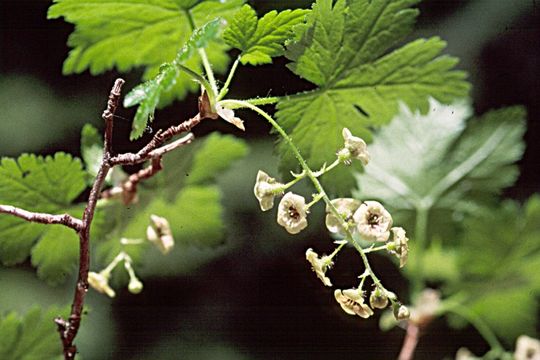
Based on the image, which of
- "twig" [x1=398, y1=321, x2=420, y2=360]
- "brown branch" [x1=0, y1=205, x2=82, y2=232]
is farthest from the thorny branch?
"twig" [x1=398, y1=321, x2=420, y2=360]

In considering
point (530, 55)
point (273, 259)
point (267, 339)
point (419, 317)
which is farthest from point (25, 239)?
point (530, 55)

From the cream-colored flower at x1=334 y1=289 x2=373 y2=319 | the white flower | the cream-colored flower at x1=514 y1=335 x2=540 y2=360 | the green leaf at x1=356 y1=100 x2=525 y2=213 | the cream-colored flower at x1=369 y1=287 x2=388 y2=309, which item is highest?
the white flower

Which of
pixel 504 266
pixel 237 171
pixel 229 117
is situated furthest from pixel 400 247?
pixel 237 171

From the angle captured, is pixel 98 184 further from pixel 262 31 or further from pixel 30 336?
pixel 30 336

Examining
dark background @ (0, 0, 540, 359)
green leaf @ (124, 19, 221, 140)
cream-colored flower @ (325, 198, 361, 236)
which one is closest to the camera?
green leaf @ (124, 19, 221, 140)

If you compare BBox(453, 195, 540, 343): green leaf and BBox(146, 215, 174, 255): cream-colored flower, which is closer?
BBox(146, 215, 174, 255): cream-colored flower

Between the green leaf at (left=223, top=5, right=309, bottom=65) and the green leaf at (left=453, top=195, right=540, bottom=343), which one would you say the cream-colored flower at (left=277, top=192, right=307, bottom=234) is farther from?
the green leaf at (left=453, top=195, right=540, bottom=343)

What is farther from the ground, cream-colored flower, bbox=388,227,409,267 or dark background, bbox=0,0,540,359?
cream-colored flower, bbox=388,227,409,267

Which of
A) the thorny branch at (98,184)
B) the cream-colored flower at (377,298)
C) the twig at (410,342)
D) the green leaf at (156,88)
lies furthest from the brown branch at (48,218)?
the twig at (410,342)
